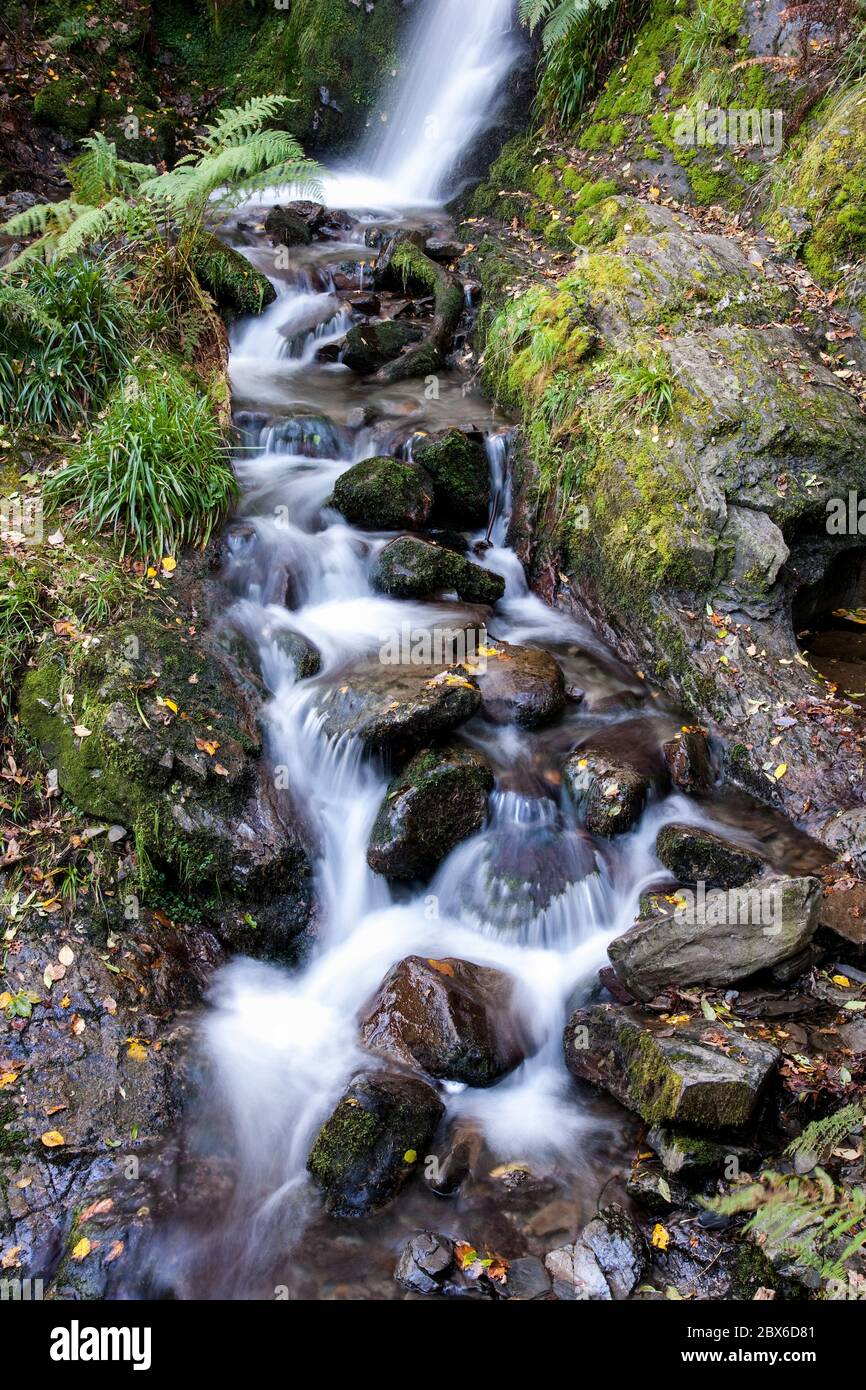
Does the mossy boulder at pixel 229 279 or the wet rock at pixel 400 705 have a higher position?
the mossy boulder at pixel 229 279

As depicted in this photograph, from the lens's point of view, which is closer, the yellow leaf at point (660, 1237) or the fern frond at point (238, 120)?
the yellow leaf at point (660, 1237)

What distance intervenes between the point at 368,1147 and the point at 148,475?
14.9 feet

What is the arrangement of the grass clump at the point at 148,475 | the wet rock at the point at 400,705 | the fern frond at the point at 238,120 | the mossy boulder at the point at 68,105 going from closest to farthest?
the wet rock at the point at 400,705 < the grass clump at the point at 148,475 < the fern frond at the point at 238,120 < the mossy boulder at the point at 68,105

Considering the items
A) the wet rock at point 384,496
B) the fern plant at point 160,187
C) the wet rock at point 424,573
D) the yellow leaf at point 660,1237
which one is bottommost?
the yellow leaf at point 660,1237

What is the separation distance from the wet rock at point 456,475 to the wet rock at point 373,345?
2.00m

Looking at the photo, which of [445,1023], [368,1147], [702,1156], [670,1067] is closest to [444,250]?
[445,1023]

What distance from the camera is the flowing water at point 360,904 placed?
4102 millimetres

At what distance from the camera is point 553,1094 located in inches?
186

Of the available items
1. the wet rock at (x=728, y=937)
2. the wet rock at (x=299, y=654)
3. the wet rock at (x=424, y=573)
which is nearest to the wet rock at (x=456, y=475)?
the wet rock at (x=424, y=573)

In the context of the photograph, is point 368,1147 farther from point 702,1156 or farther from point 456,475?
point 456,475

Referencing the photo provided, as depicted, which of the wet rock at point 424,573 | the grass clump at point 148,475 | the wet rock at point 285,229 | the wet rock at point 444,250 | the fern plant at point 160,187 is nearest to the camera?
the grass clump at point 148,475

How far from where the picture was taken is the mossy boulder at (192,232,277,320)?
8.88 metres

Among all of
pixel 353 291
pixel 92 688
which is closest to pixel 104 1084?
pixel 92 688

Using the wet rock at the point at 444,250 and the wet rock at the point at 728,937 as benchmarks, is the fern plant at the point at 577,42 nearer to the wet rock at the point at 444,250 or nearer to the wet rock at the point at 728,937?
the wet rock at the point at 444,250
